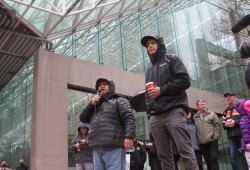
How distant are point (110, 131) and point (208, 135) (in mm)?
3416

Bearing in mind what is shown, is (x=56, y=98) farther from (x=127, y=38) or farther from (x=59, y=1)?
(x=127, y=38)

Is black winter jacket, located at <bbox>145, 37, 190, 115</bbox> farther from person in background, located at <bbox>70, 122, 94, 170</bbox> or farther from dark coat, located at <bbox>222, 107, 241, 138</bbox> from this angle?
dark coat, located at <bbox>222, 107, 241, 138</bbox>

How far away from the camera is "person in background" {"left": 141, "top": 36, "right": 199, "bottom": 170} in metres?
3.56

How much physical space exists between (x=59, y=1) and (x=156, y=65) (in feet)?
29.3

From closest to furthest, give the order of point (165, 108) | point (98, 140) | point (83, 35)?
point (165, 108)
point (98, 140)
point (83, 35)

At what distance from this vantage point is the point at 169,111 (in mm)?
3668

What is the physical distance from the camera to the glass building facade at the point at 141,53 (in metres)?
13.2

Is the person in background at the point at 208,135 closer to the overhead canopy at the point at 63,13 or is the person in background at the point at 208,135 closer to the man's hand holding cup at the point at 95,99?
the man's hand holding cup at the point at 95,99

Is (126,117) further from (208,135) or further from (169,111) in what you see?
(208,135)

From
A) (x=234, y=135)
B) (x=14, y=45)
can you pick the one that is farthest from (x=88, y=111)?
(x=14, y=45)


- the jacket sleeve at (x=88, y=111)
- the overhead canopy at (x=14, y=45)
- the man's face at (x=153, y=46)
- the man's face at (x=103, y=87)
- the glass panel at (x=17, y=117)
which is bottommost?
the jacket sleeve at (x=88, y=111)

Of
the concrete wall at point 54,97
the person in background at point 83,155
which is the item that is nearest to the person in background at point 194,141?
the person in background at point 83,155

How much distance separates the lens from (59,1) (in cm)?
1209

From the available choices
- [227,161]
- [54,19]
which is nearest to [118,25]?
[54,19]
